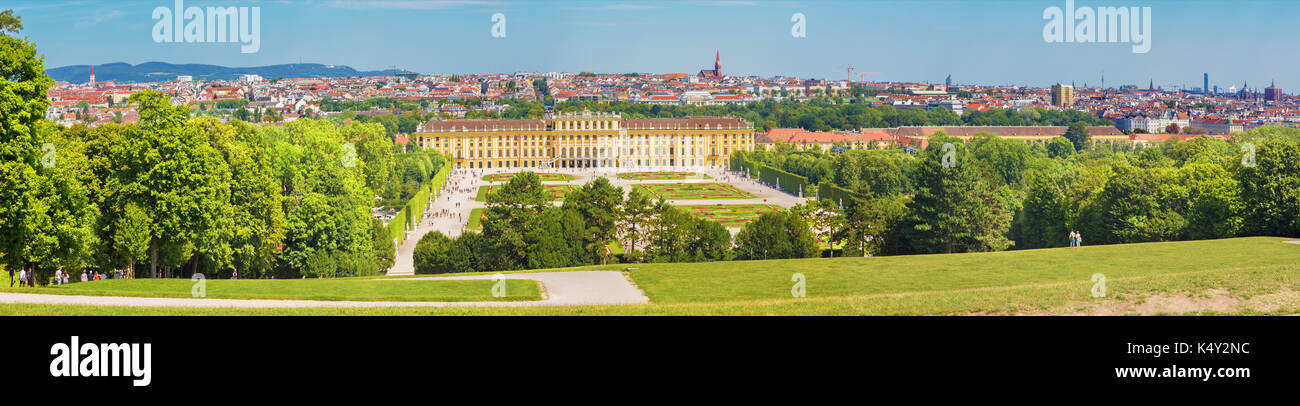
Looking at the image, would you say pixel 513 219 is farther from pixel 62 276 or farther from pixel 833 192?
pixel 833 192

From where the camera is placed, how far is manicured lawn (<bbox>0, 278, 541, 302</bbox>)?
1917 cm

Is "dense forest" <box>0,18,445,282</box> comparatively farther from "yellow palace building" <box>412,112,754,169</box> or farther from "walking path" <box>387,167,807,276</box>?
"yellow palace building" <box>412,112,754,169</box>

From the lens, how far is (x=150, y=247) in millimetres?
24844

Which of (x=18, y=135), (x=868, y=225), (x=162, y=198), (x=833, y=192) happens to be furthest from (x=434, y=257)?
(x=833, y=192)

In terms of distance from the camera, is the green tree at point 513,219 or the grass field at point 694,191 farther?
the grass field at point 694,191

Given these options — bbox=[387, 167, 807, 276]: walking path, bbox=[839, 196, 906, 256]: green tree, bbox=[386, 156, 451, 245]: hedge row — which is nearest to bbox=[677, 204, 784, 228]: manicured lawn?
bbox=[387, 167, 807, 276]: walking path

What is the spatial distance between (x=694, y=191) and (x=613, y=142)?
145 feet

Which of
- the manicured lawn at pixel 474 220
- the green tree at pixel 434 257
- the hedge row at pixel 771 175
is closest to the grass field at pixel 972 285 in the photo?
the green tree at pixel 434 257

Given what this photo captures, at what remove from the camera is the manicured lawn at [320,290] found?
19.2m

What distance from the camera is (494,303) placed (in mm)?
18406

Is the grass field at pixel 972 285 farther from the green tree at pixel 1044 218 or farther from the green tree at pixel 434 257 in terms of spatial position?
the green tree at pixel 1044 218

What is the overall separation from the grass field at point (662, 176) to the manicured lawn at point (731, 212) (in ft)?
96.7
